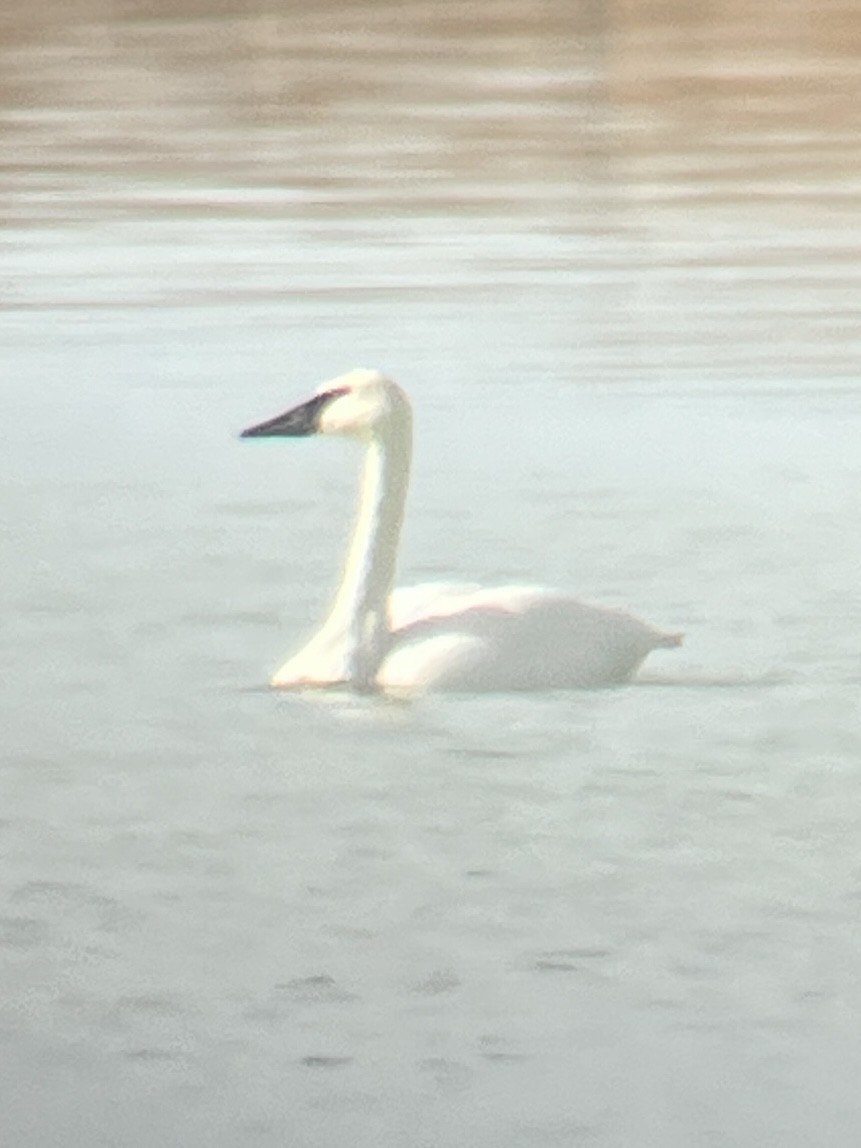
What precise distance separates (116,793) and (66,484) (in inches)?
109

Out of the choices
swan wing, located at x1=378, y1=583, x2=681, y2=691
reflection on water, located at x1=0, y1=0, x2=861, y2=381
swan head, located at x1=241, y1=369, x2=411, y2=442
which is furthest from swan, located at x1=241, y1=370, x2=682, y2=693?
reflection on water, located at x1=0, y1=0, x2=861, y2=381

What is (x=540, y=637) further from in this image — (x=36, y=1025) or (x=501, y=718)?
(x=36, y=1025)

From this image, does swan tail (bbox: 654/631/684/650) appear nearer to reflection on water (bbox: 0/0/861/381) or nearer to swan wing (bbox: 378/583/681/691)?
swan wing (bbox: 378/583/681/691)

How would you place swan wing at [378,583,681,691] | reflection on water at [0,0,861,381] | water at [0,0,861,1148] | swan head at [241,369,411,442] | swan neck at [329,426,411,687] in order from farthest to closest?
1. reflection on water at [0,0,861,381]
2. swan head at [241,369,411,442]
3. swan neck at [329,426,411,687]
4. swan wing at [378,583,681,691]
5. water at [0,0,861,1148]

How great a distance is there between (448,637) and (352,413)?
0.71m

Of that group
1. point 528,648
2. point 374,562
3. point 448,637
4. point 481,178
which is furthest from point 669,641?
point 481,178

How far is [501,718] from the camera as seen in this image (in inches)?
241

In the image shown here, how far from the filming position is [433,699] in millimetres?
6312

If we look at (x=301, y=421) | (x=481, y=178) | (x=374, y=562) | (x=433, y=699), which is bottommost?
(x=481, y=178)

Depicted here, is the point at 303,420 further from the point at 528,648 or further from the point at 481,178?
the point at 481,178

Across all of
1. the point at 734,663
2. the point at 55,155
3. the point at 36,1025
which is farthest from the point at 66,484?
the point at 55,155

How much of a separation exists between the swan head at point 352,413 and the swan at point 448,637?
0.14 metres

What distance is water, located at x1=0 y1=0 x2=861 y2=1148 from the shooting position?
427 centimetres

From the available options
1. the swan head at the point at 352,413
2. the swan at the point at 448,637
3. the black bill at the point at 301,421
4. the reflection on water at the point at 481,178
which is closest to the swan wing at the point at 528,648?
the swan at the point at 448,637
